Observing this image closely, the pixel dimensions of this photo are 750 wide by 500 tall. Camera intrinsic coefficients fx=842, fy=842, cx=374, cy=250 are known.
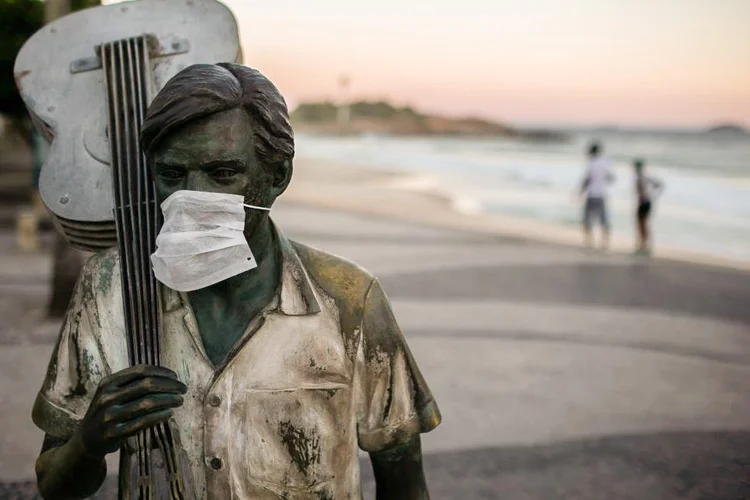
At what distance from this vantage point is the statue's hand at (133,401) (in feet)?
4.90

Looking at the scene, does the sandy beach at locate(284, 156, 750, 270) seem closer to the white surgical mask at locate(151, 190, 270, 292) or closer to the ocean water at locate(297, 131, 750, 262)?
the ocean water at locate(297, 131, 750, 262)

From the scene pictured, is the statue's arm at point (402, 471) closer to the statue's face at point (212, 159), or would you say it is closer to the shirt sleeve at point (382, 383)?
the shirt sleeve at point (382, 383)

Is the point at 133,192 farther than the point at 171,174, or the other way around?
the point at 133,192

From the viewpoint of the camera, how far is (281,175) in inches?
65.4

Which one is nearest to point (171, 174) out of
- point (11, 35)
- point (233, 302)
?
point (233, 302)

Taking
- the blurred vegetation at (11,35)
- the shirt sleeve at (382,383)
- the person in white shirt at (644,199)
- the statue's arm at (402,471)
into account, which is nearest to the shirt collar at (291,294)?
the shirt sleeve at (382,383)

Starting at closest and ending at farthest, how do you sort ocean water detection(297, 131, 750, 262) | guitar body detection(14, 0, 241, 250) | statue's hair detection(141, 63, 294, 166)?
statue's hair detection(141, 63, 294, 166)
guitar body detection(14, 0, 241, 250)
ocean water detection(297, 131, 750, 262)

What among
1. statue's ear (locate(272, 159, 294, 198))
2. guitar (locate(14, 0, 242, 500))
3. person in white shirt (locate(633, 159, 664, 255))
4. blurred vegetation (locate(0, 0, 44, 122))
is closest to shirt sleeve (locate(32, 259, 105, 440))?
guitar (locate(14, 0, 242, 500))

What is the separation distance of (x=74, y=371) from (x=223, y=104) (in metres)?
0.63

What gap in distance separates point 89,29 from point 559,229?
1748 centimetres

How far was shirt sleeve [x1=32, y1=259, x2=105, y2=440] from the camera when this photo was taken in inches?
66.4

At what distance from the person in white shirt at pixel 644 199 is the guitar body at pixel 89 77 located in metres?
12.7

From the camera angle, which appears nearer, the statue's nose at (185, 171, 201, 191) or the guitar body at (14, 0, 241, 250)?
the statue's nose at (185, 171, 201, 191)

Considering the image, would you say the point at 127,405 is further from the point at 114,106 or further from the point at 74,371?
the point at 114,106
